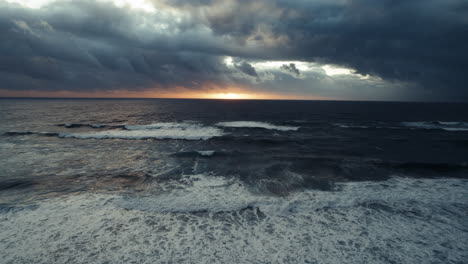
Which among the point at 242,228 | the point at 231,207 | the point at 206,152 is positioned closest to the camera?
the point at 242,228

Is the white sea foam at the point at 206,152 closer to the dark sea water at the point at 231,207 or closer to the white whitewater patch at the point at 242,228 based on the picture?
the dark sea water at the point at 231,207

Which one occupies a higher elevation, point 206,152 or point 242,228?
point 206,152

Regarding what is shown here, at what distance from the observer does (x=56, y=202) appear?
10.1 m

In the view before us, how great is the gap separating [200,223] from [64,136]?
27187 mm

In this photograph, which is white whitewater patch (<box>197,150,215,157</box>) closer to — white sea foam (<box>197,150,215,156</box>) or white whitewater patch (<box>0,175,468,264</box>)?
white sea foam (<box>197,150,215,156</box>)

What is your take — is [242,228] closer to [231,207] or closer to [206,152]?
[231,207]

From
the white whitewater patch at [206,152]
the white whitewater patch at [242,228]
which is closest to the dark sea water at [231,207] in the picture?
the white whitewater patch at [242,228]

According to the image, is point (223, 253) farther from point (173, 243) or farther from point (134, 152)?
point (134, 152)

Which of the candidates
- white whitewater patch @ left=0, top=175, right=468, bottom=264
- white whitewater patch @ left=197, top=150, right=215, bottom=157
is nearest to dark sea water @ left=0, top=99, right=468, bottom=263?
white whitewater patch @ left=0, top=175, right=468, bottom=264

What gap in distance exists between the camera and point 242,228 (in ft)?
26.8

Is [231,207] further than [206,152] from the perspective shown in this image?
No

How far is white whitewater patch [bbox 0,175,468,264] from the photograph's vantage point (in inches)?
263

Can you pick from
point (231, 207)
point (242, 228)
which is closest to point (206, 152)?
point (231, 207)

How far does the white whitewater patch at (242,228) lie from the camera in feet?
21.9
